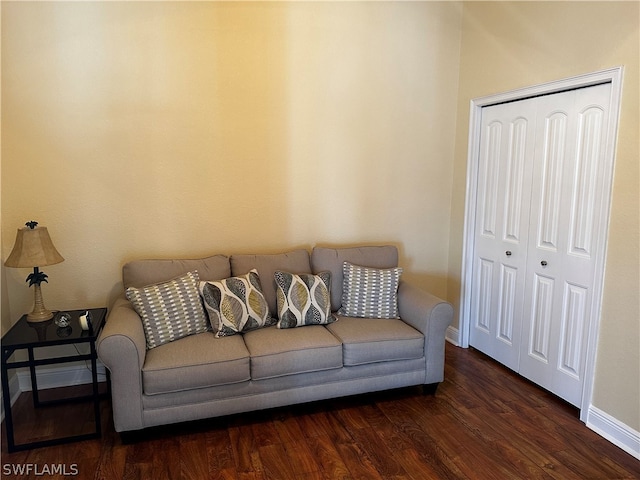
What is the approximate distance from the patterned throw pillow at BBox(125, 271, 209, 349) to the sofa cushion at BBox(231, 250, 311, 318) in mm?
370

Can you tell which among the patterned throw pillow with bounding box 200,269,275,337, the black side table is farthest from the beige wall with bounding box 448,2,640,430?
the black side table

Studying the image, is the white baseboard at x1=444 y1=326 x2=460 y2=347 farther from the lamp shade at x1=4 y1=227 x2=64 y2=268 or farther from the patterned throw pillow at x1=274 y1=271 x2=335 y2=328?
the lamp shade at x1=4 y1=227 x2=64 y2=268

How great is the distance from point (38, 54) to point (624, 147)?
3.42 metres

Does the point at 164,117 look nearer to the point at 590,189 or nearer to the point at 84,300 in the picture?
the point at 84,300

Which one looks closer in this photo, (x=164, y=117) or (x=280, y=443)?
(x=280, y=443)

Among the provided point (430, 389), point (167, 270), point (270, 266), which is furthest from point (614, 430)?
point (167, 270)

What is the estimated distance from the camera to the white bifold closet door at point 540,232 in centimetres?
269

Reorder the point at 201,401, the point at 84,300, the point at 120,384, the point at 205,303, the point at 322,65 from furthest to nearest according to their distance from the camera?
the point at 322,65 → the point at 84,300 → the point at 205,303 → the point at 201,401 → the point at 120,384

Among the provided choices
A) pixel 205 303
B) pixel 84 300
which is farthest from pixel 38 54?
pixel 205 303

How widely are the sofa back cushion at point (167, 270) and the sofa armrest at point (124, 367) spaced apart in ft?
1.63

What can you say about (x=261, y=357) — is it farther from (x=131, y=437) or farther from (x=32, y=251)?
(x=32, y=251)

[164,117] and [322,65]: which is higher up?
[322,65]

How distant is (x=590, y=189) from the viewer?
2.66 metres

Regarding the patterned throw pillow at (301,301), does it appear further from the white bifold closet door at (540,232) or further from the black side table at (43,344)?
the white bifold closet door at (540,232)
